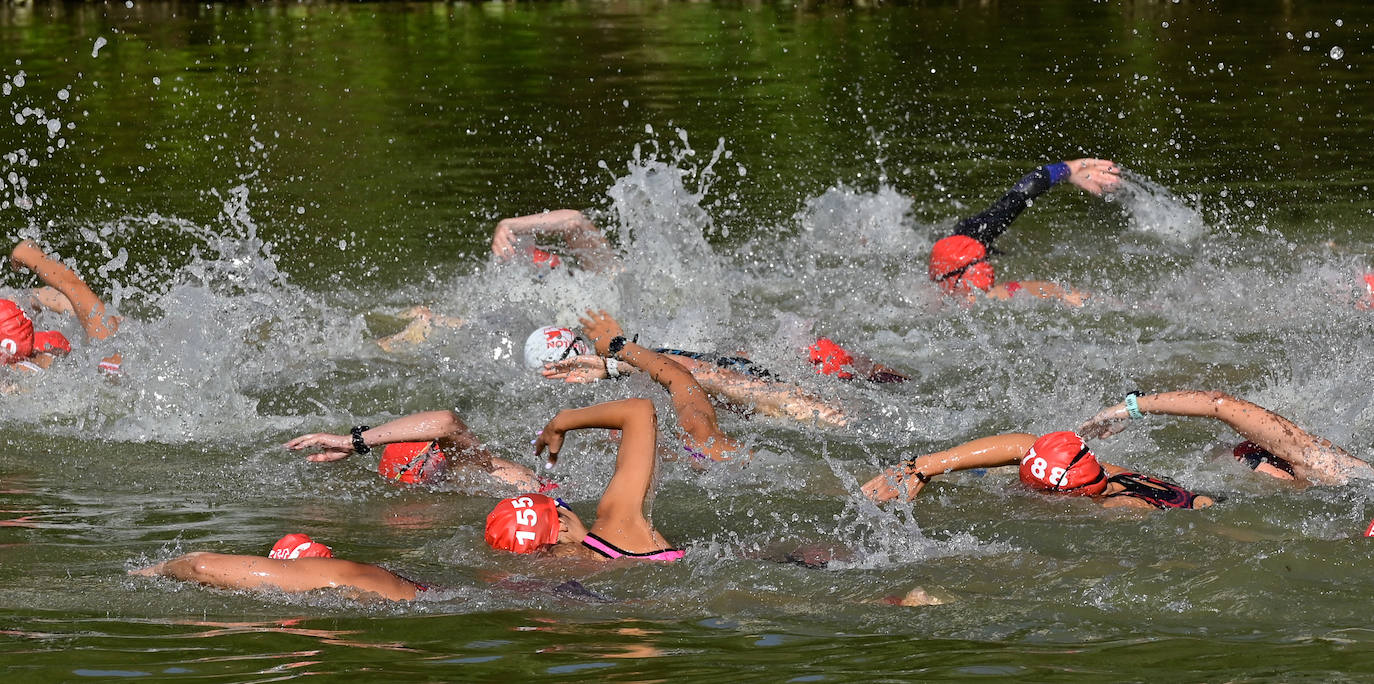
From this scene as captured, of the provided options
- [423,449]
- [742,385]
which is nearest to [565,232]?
[742,385]

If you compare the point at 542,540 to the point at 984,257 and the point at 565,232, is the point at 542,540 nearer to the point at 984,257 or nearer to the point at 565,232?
the point at 565,232

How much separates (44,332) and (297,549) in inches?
190

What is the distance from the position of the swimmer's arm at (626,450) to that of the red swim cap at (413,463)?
1.33m

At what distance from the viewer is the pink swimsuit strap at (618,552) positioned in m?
7.22

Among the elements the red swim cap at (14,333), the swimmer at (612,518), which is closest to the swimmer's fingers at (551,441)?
the swimmer at (612,518)

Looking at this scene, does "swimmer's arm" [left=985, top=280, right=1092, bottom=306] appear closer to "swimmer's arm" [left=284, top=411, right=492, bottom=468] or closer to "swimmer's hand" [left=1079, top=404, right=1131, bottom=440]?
A: "swimmer's hand" [left=1079, top=404, right=1131, bottom=440]

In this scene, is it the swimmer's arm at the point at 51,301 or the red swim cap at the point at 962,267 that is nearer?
the swimmer's arm at the point at 51,301

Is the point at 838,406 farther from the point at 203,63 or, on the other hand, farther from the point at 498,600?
the point at 203,63

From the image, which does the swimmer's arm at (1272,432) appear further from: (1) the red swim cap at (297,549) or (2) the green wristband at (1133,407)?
(1) the red swim cap at (297,549)

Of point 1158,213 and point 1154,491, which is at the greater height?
point 1158,213

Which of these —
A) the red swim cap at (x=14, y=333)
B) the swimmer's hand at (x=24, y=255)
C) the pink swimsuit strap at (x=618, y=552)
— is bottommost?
the pink swimsuit strap at (x=618, y=552)

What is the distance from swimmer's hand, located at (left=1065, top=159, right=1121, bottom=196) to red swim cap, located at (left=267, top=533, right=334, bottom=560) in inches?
310

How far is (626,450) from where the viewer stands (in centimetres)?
753

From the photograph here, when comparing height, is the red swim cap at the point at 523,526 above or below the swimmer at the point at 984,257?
below
